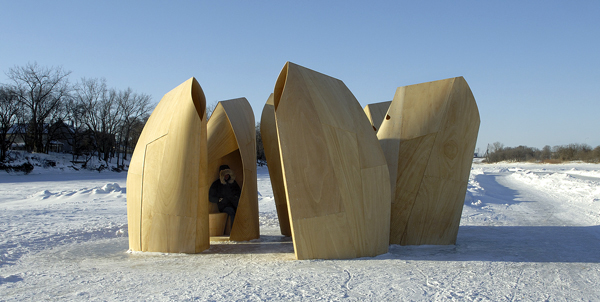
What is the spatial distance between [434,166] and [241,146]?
3.97 meters

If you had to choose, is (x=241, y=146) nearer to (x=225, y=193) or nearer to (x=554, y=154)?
(x=225, y=193)

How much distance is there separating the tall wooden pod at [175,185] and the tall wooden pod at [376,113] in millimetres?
5603

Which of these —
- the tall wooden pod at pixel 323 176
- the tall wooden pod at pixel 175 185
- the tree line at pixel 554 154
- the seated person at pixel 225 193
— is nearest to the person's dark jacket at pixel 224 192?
the seated person at pixel 225 193

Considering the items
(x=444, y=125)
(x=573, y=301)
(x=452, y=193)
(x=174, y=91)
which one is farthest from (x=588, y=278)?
(x=174, y=91)

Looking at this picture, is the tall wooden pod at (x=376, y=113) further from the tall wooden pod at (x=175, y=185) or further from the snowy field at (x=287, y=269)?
the tall wooden pod at (x=175, y=185)

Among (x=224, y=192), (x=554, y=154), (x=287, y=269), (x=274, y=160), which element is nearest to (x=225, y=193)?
(x=224, y=192)

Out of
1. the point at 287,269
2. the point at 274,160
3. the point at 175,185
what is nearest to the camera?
the point at 287,269

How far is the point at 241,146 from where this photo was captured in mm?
8797

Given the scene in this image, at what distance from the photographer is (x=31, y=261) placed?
6.32 metres

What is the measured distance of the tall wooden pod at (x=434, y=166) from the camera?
761 centimetres

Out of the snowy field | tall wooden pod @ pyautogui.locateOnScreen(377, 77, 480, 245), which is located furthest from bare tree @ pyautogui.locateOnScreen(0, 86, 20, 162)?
tall wooden pod @ pyautogui.locateOnScreen(377, 77, 480, 245)

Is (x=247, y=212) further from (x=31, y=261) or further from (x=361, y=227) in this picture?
(x=31, y=261)

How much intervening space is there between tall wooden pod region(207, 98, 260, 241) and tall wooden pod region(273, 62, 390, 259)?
255cm

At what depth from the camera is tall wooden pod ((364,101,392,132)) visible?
11.4 m
